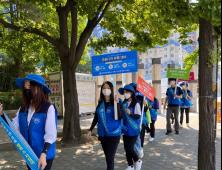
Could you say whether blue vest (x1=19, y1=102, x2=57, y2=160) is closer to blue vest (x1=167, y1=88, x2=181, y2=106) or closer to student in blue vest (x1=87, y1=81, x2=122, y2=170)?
student in blue vest (x1=87, y1=81, x2=122, y2=170)

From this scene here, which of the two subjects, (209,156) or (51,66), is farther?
(51,66)

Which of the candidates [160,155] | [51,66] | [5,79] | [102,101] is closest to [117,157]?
[160,155]

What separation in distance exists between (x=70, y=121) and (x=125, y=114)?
→ 3416 millimetres

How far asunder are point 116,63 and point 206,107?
197 cm

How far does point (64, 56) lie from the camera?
832cm

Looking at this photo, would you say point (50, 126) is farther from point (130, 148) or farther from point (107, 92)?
point (130, 148)

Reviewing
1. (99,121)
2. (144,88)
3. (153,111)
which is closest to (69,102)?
(153,111)

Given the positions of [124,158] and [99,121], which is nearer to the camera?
[99,121]

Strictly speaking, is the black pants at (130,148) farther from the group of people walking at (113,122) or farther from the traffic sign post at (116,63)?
the traffic sign post at (116,63)

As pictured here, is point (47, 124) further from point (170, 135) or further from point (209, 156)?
point (170, 135)

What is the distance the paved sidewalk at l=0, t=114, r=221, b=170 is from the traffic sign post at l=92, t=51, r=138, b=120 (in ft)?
7.15

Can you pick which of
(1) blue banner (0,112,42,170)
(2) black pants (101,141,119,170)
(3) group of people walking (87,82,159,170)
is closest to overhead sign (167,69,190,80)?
(3) group of people walking (87,82,159,170)

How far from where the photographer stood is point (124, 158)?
6340 millimetres

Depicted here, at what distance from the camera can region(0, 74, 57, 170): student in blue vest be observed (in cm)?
294
